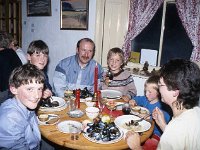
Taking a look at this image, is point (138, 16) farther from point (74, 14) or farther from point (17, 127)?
point (17, 127)

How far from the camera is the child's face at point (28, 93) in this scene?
180 centimetres

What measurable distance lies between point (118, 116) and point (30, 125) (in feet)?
3.01

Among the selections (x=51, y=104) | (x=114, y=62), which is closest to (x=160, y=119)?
(x=51, y=104)

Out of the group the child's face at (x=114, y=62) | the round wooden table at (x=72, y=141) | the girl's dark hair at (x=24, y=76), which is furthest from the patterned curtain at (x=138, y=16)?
the girl's dark hair at (x=24, y=76)

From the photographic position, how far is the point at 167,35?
4.55 meters

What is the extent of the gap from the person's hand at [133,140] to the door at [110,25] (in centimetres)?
297

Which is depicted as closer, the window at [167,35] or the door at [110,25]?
the window at [167,35]

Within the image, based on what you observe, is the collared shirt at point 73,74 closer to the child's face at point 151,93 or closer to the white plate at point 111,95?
the white plate at point 111,95

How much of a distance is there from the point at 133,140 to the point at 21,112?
3.08 ft

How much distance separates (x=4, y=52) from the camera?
3682mm

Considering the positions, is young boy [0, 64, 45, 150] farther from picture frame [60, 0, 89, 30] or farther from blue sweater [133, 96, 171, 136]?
picture frame [60, 0, 89, 30]

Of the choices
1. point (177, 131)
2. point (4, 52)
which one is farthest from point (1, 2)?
point (177, 131)

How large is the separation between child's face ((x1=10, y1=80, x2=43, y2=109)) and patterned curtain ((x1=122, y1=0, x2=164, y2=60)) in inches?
123

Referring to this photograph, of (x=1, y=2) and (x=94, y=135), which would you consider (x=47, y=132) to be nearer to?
(x=94, y=135)
